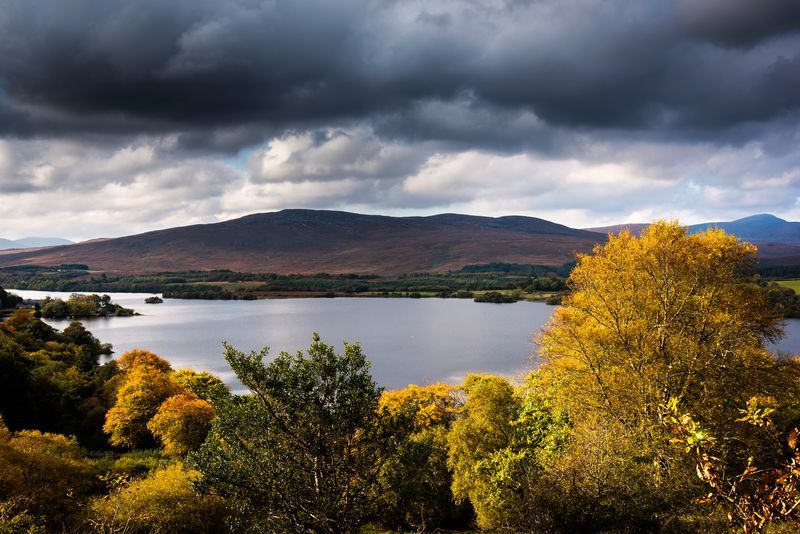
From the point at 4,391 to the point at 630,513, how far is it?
4578cm

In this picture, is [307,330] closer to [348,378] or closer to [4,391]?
[4,391]

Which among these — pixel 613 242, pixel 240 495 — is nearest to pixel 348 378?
pixel 240 495

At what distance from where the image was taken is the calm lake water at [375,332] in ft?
210

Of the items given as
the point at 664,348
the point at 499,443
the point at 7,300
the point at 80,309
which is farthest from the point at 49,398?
the point at 80,309

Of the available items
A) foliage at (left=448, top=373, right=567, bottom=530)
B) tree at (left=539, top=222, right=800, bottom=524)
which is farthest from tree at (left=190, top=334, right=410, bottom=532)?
foliage at (left=448, top=373, right=567, bottom=530)

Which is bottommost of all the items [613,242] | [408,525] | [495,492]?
[408,525]

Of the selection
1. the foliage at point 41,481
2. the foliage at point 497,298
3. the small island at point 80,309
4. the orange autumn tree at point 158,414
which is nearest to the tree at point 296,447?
the foliage at point 41,481

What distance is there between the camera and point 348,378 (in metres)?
13.7

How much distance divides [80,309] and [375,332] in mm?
85320

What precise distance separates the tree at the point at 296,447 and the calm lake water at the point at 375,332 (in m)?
32.5

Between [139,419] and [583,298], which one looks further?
[139,419]

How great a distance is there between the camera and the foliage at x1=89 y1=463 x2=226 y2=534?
18.9 meters

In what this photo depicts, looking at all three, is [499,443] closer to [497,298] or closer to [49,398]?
Result: [49,398]

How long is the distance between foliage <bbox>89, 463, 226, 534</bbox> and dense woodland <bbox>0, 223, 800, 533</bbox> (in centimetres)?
8
